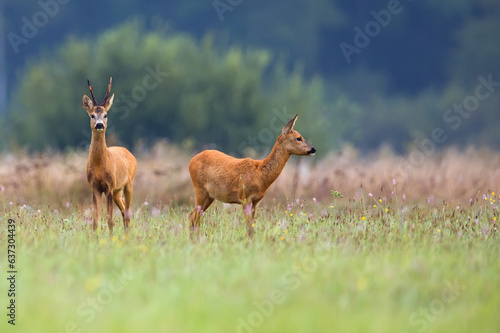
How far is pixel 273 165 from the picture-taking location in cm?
796

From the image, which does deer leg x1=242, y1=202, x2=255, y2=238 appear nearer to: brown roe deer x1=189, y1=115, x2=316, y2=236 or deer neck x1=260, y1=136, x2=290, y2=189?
brown roe deer x1=189, y1=115, x2=316, y2=236

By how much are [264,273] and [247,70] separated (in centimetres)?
2571

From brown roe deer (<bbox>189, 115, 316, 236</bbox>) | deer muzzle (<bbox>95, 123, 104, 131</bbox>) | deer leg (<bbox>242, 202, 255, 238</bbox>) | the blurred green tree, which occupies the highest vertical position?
the blurred green tree

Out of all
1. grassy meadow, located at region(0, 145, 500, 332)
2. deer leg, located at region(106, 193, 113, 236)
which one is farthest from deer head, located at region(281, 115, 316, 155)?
deer leg, located at region(106, 193, 113, 236)

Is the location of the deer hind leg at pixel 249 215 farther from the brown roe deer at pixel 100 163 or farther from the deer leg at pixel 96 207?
the deer leg at pixel 96 207

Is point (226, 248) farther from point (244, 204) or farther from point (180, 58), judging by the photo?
point (180, 58)

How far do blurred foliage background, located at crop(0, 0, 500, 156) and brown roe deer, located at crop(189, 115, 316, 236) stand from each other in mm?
18552

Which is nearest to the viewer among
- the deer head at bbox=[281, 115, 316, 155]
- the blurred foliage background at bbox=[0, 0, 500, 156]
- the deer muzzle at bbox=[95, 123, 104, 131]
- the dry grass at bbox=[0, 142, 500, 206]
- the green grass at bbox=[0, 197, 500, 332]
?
the green grass at bbox=[0, 197, 500, 332]

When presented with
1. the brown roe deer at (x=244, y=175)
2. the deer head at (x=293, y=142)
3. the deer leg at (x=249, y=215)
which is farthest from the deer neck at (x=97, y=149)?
the deer head at (x=293, y=142)

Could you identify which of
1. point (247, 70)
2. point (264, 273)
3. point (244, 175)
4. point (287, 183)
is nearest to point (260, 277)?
point (264, 273)

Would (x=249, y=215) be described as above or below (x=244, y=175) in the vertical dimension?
below

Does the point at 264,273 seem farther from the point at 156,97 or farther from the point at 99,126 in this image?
the point at 156,97

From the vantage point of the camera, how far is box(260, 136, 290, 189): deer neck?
793cm

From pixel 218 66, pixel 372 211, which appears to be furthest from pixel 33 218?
pixel 218 66
